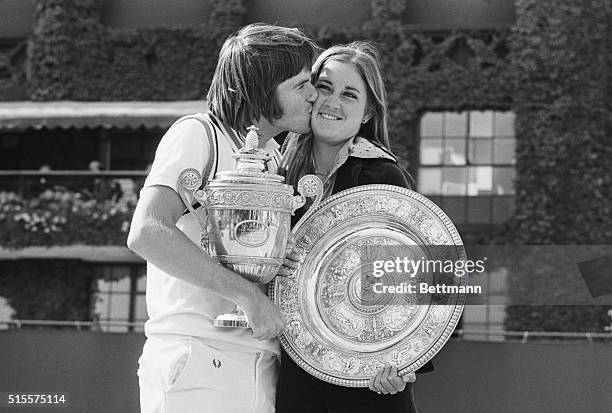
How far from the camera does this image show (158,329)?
227 centimetres

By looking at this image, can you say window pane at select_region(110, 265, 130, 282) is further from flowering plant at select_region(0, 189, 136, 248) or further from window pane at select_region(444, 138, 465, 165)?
window pane at select_region(444, 138, 465, 165)

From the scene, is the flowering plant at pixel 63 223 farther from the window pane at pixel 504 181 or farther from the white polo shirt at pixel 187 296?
the white polo shirt at pixel 187 296

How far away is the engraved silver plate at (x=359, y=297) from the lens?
7.93 ft

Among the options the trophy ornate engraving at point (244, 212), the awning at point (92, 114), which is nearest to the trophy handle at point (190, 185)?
the trophy ornate engraving at point (244, 212)

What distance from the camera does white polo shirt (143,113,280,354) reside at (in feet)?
7.38

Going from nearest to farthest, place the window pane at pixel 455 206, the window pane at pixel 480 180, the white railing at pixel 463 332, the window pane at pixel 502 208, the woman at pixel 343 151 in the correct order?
1. the woman at pixel 343 151
2. the white railing at pixel 463 332
3. the window pane at pixel 502 208
4. the window pane at pixel 455 206
5. the window pane at pixel 480 180

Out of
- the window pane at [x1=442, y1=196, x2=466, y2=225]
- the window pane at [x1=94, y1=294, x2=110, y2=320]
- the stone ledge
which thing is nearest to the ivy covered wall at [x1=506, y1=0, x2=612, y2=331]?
the window pane at [x1=442, y1=196, x2=466, y2=225]

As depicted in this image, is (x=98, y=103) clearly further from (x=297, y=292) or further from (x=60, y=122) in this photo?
(x=297, y=292)

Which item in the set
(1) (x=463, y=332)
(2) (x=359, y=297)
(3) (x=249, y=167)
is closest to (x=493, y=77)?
(1) (x=463, y=332)

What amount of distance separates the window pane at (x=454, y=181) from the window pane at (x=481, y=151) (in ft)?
0.66

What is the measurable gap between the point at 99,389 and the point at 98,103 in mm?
8879

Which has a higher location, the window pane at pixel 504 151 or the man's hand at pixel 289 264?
the window pane at pixel 504 151

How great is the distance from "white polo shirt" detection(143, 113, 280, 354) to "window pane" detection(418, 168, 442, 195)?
11.7 meters

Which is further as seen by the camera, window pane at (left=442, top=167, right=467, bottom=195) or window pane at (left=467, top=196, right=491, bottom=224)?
window pane at (left=442, top=167, right=467, bottom=195)
